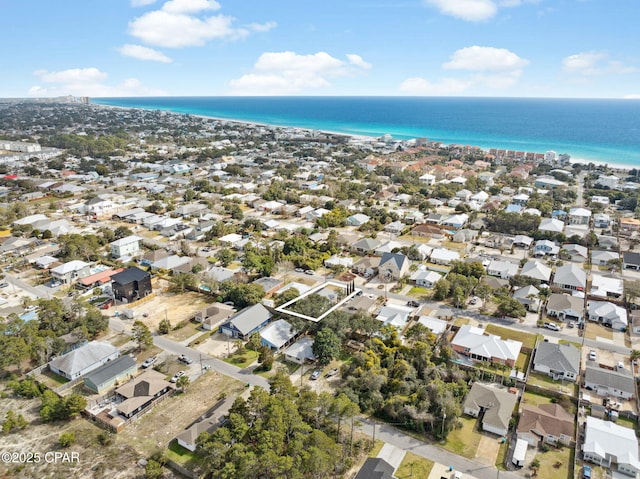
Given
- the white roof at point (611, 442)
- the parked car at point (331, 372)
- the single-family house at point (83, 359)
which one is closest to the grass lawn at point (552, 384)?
the white roof at point (611, 442)

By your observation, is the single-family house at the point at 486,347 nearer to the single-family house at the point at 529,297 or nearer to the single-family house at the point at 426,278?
the single-family house at the point at 529,297


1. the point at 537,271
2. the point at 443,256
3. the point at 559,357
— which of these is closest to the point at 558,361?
the point at 559,357

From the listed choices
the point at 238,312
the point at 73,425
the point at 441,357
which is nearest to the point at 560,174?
the point at 441,357

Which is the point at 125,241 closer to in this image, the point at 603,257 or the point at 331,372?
the point at 331,372

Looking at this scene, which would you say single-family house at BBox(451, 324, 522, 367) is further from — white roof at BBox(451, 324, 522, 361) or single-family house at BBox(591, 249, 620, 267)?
single-family house at BBox(591, 249, 620, 267)

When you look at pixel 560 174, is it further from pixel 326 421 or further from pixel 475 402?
pixel 326 421
